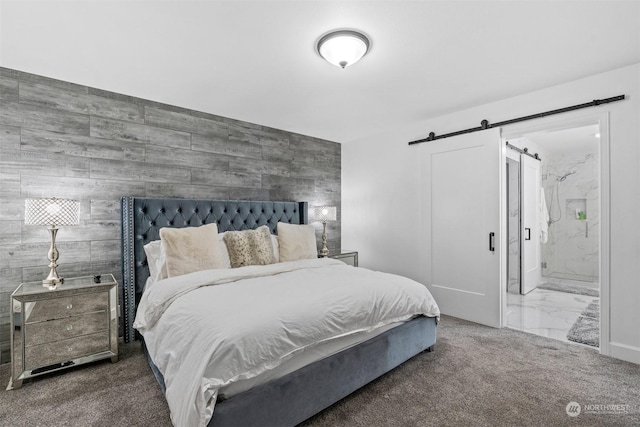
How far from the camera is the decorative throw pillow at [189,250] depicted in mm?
2646

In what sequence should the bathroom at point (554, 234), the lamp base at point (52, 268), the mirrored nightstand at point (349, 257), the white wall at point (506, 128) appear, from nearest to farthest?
the lamp base at point (52, 268), the white wall at point (506, 128), the bathroom at point (554, 234), the mirrored nightstand at point (349, 257)

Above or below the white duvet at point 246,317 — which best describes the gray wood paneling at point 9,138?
above

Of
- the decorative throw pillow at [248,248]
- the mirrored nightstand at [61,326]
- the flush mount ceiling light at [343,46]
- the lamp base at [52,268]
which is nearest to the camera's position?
the flush mount ceiling light at [343,46]

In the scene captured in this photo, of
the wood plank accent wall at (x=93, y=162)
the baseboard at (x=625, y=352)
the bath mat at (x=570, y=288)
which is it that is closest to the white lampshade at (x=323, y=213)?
the wood plank accent wall at (x=93, y=162)

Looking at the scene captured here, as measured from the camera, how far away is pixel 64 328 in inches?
93.7

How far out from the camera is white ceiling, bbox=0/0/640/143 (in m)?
1.88

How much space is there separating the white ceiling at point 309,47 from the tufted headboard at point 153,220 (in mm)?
1140

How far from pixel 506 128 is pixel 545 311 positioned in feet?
8.20

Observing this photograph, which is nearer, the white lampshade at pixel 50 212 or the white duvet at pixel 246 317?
the white duvet at pixel 246 317

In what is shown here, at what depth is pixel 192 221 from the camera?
3.39m

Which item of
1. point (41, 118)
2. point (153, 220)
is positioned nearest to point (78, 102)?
point (41, 118)

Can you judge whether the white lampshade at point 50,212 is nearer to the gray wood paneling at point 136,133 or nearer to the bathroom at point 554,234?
the gray wood paneling at point 136,133

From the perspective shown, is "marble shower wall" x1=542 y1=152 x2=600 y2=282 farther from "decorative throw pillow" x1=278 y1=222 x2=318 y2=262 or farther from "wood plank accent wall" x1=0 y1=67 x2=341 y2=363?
"wood plank accent wall" x1=0 y1=67 x2=341 y2=363

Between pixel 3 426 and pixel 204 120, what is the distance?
3.05 m
